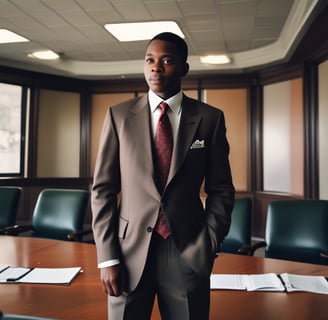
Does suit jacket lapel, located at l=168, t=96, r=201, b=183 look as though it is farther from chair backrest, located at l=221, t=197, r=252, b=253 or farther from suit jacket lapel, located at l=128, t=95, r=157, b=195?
chair backrest, located at l=221, t=197, r=252, b=253

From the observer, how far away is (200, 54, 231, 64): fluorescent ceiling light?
5.43 meters

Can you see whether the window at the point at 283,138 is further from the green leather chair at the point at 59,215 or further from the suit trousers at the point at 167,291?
the suit trousers at the point at 167,291

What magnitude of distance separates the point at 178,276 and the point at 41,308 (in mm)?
635

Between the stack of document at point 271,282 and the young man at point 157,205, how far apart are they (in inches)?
23.0

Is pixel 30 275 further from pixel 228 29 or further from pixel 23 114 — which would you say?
pixel 23 114

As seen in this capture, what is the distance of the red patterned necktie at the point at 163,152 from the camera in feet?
3.41

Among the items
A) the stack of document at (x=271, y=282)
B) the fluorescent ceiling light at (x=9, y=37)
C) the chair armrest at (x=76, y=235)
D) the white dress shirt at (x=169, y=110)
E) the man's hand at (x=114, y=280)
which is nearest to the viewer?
the man's hand at (x=114, y=280)

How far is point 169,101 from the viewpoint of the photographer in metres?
1.11

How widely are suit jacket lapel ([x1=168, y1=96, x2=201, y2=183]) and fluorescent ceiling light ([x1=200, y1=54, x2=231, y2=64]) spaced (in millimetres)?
4536

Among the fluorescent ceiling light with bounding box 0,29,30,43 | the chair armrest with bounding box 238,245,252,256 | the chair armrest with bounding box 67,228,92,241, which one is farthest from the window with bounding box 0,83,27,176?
the chair armrest with bounding box 238,245,252,256

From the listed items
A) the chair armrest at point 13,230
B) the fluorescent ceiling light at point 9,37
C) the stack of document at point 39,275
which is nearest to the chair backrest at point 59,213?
the chair armrest at point 13,230

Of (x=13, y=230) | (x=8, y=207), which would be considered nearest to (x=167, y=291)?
(x=13, y=230)

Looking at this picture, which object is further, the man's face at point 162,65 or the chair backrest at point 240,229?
the chair backrest at point 240,229

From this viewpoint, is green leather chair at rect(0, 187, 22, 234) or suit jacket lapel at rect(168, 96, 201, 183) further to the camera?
green leather chair at rect(0, 187, 22, 234)
